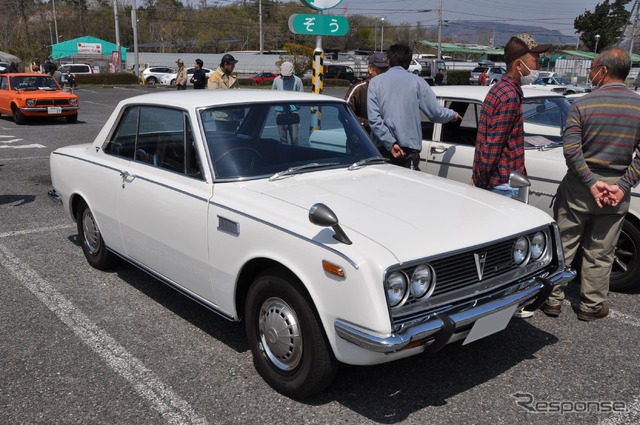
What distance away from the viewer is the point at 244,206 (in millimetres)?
3420

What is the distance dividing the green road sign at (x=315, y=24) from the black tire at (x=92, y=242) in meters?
3.54

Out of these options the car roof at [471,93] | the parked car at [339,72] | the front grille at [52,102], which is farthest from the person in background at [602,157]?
the parked car at [339,72]

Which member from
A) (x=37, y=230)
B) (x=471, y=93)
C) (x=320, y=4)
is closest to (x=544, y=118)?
(x=471, y=93)

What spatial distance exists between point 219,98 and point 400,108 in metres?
1.83

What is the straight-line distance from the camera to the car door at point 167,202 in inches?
147

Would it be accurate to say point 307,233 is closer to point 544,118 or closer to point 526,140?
point 526,140

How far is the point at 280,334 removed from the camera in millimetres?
3258

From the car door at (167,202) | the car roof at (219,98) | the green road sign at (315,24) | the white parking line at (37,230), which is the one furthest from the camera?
the green road sign at (315,24)

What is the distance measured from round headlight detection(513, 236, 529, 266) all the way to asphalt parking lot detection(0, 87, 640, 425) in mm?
723

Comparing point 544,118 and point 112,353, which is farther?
point 544,118

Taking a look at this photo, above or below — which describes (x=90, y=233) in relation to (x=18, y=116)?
above

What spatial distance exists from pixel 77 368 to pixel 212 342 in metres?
0.84

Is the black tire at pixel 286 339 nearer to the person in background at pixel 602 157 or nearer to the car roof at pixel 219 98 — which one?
the car roof at pixel 219 98

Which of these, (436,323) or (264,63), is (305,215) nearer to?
(436,323)
